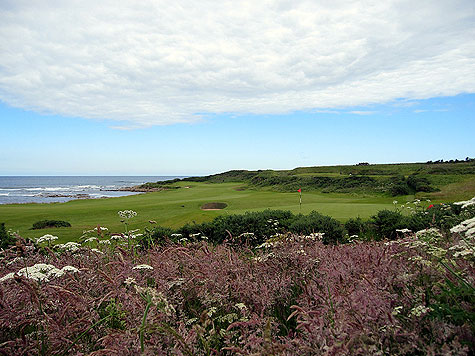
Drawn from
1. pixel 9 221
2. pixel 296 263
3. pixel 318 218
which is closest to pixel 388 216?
pixel 318 218

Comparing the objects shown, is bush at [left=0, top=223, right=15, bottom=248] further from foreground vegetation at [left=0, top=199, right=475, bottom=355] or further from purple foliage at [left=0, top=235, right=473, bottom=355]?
purple foliage at [left=0, top=235, right=473, bottom=355]

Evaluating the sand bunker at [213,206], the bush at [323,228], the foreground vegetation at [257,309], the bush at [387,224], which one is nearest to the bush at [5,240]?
the foreground vegetation at [257,309]

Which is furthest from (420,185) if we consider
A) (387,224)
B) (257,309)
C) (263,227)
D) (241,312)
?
(241,312)

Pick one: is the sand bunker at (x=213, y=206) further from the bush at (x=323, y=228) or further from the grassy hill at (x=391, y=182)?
the bush at (x=323, y=228)

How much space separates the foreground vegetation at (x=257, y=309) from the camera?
→ 1899 millimetres

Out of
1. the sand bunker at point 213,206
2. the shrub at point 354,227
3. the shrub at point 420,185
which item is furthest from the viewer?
the sand bunker at point 213,206

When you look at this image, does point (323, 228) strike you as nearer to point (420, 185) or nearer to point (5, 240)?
point (5, 240)

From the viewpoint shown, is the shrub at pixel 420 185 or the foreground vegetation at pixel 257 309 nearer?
the foreground vegetation at pixel 257 309

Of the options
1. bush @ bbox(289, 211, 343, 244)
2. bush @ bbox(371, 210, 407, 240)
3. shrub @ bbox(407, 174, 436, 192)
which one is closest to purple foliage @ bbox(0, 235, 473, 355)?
bush @ bbox(289, 211, 343, 244)

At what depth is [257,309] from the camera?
9.58 ft

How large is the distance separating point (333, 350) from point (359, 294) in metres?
0.59

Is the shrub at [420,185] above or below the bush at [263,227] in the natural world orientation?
above

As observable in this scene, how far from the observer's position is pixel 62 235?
1273cm

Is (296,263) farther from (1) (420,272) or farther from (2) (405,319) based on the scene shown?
(2) (405,319)
